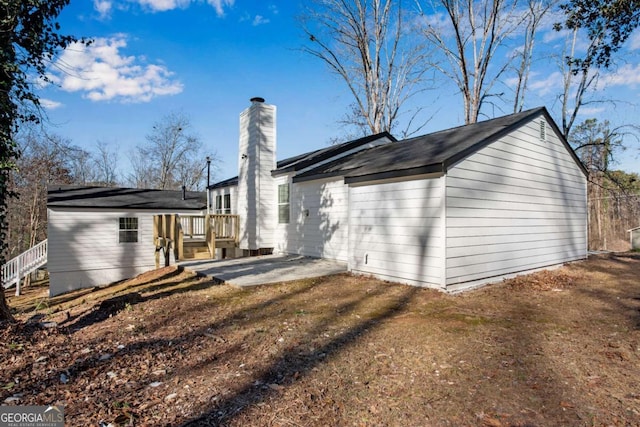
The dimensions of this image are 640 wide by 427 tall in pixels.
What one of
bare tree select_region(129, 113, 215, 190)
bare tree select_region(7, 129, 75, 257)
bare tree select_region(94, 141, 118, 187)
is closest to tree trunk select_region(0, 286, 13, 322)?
bare tree select_region(7, 129, 75, 257)

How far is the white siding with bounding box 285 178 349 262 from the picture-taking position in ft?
31.2

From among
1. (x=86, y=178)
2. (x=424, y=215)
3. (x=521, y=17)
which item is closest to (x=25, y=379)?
(x=424, y=215)

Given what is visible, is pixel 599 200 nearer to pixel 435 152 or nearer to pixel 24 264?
pixel 435 152

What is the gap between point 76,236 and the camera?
546 inches

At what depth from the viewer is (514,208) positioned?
7.69 meters

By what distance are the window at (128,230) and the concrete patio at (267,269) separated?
5.66 metres

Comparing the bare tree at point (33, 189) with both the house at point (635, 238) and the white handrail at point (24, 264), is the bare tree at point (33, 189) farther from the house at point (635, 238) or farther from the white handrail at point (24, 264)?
the house at point (635, 238)

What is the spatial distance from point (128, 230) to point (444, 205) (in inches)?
535

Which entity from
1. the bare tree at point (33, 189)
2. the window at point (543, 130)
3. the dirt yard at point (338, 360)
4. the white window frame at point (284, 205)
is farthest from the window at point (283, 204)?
the bare tree at point (33, 189)

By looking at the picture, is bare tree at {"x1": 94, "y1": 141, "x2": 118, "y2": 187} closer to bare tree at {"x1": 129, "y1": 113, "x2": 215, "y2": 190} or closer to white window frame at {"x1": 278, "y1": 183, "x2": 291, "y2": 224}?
bare tree at {"x1": 129, "y1": 113, "x2": 215, "y2": 190}

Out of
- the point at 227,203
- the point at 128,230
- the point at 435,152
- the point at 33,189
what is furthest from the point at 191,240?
the point at 33,189

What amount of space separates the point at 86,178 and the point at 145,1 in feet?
80.7

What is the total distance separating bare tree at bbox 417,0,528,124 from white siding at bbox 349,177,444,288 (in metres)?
13.1

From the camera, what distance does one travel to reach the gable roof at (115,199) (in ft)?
45.4
